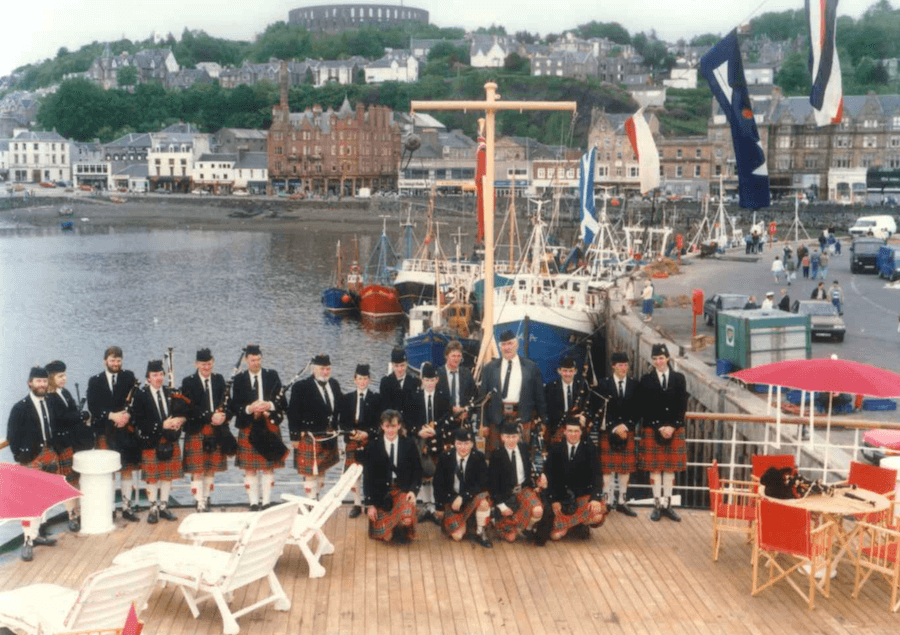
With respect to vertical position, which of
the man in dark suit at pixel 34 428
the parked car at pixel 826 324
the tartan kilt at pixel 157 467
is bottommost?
the parked car at pixel 826 324

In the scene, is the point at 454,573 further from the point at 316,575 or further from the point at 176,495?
the point at 176,495

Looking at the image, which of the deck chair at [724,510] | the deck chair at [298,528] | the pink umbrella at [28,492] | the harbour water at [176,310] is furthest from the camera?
the harbour water at [176,310]

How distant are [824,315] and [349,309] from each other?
3471cm

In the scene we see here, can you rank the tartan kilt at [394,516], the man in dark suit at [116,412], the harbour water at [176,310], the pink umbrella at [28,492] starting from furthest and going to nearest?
the harbour water at [176,310]
the man in dark suit at [116,412]
the tartan kilt at [394,516]
the pink umbrella at [28,492]

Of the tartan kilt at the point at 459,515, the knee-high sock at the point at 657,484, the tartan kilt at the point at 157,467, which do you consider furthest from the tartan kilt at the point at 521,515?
the tartan kilt at the point at 157,467

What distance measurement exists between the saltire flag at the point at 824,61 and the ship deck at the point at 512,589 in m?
5.99

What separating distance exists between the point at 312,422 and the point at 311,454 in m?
0.38

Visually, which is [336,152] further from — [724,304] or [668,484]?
[668,484]

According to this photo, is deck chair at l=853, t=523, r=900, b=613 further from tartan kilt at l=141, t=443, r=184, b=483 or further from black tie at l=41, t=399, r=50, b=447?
black tie at l=41, t=399, r=50, b=447

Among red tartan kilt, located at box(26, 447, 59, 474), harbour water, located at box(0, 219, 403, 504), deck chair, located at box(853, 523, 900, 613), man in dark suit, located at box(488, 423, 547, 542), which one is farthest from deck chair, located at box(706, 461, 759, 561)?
harbour water, located at box(0, 219, 403, 504)

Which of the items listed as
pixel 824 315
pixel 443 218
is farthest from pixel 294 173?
pixel 824 315

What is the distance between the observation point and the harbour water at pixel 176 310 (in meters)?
47.1

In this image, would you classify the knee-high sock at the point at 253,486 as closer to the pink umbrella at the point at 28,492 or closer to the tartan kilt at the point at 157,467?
the tartan kilt at the point at 157,467

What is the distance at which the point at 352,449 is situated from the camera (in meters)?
12.2
